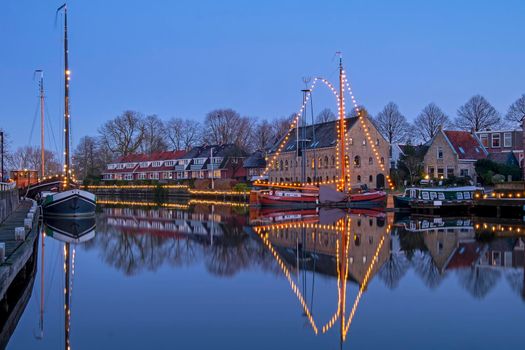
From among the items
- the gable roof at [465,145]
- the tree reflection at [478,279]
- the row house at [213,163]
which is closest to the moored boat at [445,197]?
the gable roof at [465,145]

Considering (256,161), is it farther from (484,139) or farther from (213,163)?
(484,139)

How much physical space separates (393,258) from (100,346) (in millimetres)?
12757

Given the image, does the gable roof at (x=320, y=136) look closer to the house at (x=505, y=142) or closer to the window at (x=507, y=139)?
the house at (x=505, y=142)

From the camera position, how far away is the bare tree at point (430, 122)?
297 feet

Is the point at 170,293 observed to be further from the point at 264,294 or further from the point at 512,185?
the point at 512,185

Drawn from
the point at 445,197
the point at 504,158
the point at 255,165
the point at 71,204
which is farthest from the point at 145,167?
the point at 445,197

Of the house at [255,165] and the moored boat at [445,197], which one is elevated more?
the house at [255,165]

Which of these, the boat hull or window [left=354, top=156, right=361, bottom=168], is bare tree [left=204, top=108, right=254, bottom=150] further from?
the boat hull

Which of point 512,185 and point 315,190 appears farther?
point 315,190

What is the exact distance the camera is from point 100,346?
10617mm

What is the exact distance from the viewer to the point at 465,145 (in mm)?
65312

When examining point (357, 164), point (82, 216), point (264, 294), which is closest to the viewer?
point (264, 294)

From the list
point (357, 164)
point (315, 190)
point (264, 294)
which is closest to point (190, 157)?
point (357, 164)

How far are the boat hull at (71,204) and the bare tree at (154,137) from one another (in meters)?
74.1
